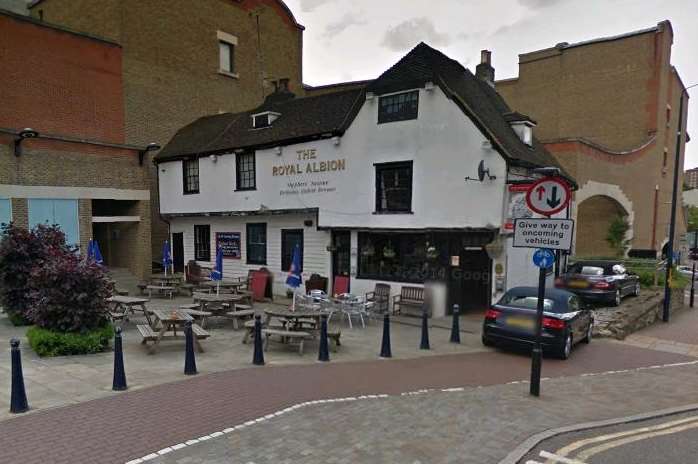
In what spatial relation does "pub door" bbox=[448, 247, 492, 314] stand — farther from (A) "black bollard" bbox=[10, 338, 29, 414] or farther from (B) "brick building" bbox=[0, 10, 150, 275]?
(B) "brick building" bbox=[0, 10, 150, 275]

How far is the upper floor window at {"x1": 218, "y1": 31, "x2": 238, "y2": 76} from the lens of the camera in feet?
89.1

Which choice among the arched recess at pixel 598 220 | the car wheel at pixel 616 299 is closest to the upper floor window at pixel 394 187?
the car wheel at pixel 616 299

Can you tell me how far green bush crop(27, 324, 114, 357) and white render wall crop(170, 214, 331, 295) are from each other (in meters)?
8.64

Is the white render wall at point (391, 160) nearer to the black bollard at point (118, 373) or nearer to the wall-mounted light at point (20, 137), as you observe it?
the wall-mounted light at point (20, 137)

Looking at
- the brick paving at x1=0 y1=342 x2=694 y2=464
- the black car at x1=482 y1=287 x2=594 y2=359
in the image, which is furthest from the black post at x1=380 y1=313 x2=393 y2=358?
the black car at x1=482 y1=287 x2=594 y2=359

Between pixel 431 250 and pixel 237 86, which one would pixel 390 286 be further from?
pixel 237 86

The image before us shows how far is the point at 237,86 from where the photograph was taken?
28156mm

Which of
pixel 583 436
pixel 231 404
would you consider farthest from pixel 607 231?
pixel 231 404

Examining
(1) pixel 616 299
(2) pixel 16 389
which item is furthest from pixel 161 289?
(1) pixel 616 299

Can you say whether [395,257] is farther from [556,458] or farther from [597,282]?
[556,458]

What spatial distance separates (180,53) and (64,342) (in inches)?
810

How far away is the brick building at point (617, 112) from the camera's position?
28.9m

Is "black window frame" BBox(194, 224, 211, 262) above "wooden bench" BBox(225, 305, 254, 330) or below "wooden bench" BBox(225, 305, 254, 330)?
above

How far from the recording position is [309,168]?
16.4 metres
